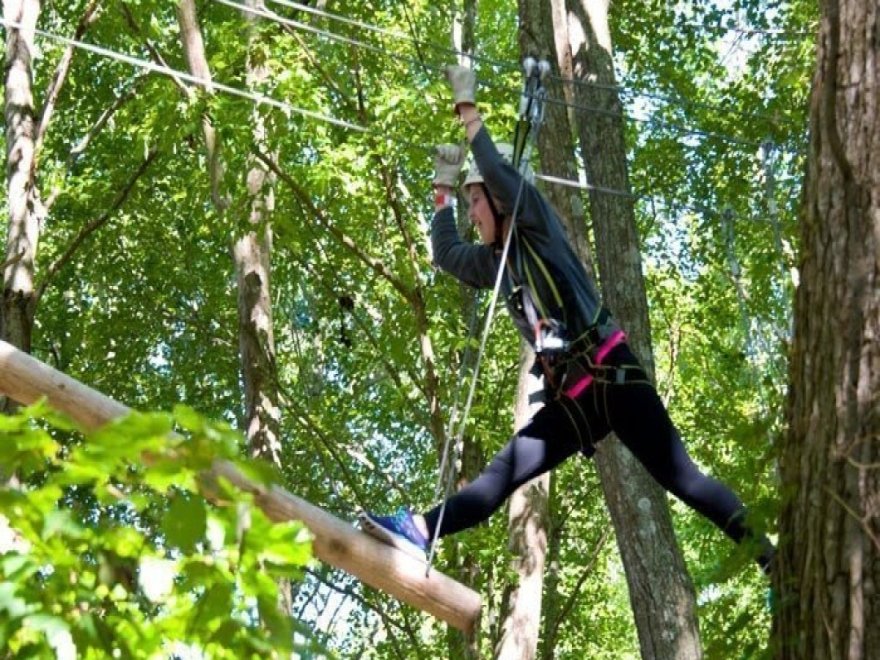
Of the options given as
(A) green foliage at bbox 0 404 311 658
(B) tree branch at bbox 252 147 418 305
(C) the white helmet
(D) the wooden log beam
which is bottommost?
(A) green foliage at bbox 0 404 311 658

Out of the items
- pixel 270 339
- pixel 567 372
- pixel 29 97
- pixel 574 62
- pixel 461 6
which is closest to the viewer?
pixel 567 372

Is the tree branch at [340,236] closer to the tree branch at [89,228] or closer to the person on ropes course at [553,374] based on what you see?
the tree branch at [89,228]

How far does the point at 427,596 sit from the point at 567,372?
2.79ft

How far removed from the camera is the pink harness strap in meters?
4.60

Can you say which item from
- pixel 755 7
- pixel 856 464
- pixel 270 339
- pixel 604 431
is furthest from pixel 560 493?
pixel 856 464

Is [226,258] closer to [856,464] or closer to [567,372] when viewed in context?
[567,372]

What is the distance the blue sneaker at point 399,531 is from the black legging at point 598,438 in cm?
11

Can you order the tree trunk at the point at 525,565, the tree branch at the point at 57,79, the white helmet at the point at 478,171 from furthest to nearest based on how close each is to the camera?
the tree branch at the point at 57,79 → the tree trunk at the point at 525,565 → the white helmet at the point at 478,171

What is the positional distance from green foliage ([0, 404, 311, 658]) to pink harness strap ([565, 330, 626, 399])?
245 cm

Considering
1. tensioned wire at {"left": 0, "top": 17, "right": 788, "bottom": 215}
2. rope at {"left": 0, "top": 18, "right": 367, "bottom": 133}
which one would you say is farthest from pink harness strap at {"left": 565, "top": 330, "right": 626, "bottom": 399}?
rope at {"left": 0, "top": 18, "right": 367, "bottom": 133}

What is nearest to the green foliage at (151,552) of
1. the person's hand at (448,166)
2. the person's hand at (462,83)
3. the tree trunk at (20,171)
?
the person's hand at (462,83)

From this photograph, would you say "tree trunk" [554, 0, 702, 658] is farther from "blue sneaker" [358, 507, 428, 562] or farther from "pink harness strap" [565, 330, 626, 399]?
"blue sneaker" [358, 507, 428, 562]

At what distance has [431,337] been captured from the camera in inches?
483

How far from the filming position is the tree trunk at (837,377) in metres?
3.01
